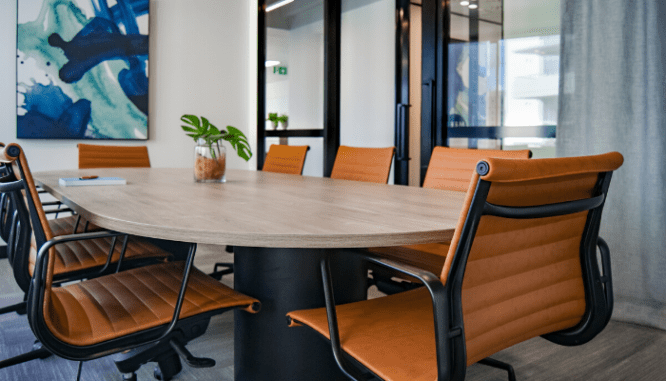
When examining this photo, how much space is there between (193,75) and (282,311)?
4505 millimetres

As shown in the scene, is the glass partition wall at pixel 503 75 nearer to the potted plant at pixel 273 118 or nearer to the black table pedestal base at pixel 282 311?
the black table pedestal base at pixel 282 311

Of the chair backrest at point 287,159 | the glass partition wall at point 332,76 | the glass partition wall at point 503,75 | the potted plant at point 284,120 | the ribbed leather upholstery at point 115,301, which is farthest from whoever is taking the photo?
the potted plant at point 284,120

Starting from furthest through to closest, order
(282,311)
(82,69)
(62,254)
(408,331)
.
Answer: (82,69) < (62,254) < (282,311) < (408,331)

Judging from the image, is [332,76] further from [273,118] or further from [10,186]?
[10,186]

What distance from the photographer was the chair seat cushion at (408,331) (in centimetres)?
107

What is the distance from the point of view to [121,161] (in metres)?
4.23

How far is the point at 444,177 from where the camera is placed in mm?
2594

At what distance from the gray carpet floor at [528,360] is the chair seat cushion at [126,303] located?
0.61m

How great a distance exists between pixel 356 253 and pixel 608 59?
2.55 metres

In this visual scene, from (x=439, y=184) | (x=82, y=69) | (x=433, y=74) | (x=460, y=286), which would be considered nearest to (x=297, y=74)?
(x=433, y=74)

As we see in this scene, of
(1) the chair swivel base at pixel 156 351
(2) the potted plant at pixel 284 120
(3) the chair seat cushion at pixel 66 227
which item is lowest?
(1) the chair swivel base at pixel 156 351

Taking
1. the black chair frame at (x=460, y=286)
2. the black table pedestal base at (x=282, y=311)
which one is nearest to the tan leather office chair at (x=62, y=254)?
the black table pedestal base at (x=282, y=311)

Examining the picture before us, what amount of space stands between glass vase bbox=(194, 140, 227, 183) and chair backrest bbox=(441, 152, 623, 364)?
1.81 m

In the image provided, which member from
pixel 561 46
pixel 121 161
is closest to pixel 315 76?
pixel 121 161
